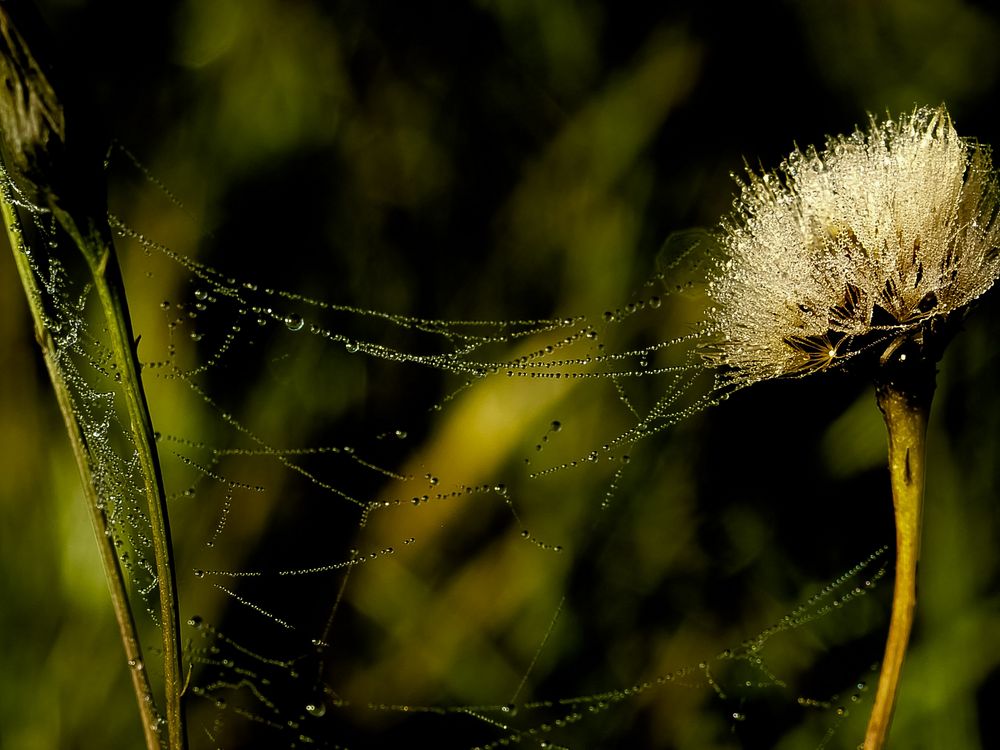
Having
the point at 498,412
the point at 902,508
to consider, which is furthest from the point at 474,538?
the point at 902,508

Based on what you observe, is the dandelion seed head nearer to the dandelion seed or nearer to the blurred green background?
the dandelion seed

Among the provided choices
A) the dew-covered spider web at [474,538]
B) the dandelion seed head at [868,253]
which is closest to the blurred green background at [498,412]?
the dew-covered spider web at [474,538]

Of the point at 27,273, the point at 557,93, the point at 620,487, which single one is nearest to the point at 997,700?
the point at 620,487

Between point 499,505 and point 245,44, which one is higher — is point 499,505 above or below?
below

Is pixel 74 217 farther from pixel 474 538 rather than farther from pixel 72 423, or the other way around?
pixel 474 538

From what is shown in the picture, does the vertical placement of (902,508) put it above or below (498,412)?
below

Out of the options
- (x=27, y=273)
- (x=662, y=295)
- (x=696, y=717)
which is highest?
(x=662, y=295)

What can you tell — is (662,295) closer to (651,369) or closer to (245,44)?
(651,369)
